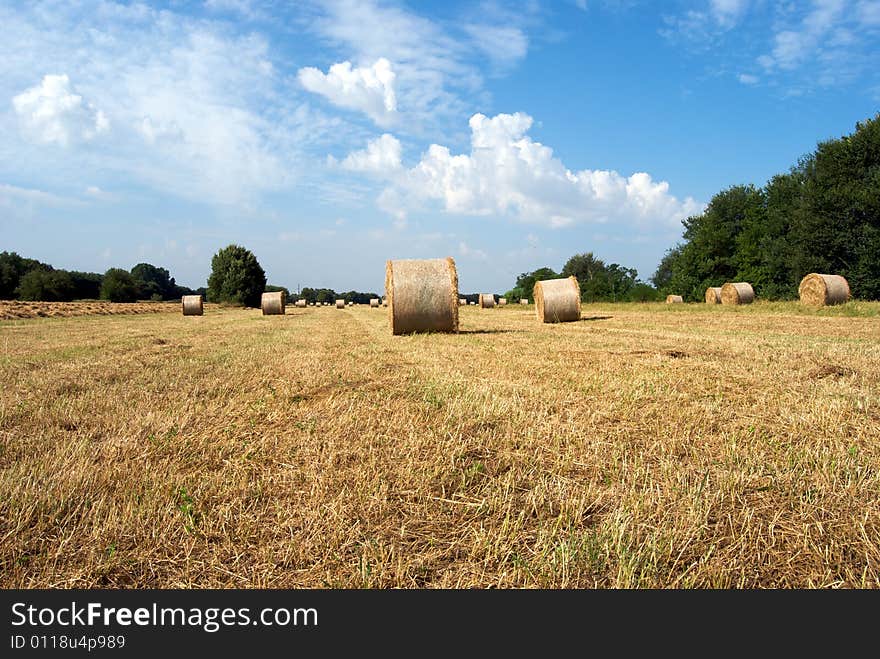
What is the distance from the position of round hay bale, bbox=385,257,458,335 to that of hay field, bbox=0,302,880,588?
263 inches

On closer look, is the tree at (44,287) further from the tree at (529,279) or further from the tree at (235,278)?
the tree at (529,279)

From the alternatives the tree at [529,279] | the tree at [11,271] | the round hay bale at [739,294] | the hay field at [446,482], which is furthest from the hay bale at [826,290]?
the tree at [11,271]

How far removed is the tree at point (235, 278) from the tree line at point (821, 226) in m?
56.1

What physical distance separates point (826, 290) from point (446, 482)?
25.9 m

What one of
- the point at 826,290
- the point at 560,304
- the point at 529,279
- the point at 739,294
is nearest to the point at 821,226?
the point at 739,294

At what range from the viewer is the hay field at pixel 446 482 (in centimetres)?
189

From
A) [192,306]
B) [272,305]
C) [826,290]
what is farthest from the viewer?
[272,305]

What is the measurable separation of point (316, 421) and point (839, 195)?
39.4m

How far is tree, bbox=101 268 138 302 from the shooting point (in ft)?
213

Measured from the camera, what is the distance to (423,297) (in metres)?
12.1

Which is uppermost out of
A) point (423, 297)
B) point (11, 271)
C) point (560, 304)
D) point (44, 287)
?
point (11, 271)

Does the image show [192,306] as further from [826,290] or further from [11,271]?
[11,271]

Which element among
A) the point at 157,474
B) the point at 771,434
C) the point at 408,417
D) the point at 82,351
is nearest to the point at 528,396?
the point at 408,417

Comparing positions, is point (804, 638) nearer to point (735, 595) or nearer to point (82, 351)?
point (735, 595)
